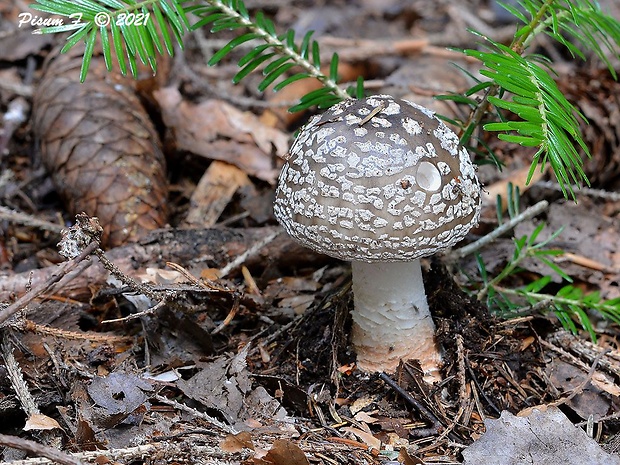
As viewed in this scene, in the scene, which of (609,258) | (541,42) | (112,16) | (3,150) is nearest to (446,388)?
(609,258)

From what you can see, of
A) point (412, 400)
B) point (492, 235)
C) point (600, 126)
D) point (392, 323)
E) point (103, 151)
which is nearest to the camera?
point (412, 400)

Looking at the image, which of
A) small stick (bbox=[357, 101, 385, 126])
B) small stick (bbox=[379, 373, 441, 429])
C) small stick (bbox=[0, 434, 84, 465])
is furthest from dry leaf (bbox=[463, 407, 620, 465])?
small stick (bbox=[0, 434, 84, 465])

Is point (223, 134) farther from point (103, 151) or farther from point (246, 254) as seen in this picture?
point (246, 254)

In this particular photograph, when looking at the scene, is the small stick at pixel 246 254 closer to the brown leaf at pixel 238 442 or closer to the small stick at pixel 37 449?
the brown leaf at pixel 238 442

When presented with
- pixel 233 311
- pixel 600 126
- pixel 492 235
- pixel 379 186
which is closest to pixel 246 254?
pixel 233 311

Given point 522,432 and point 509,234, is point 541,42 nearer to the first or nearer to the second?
point 509,234
